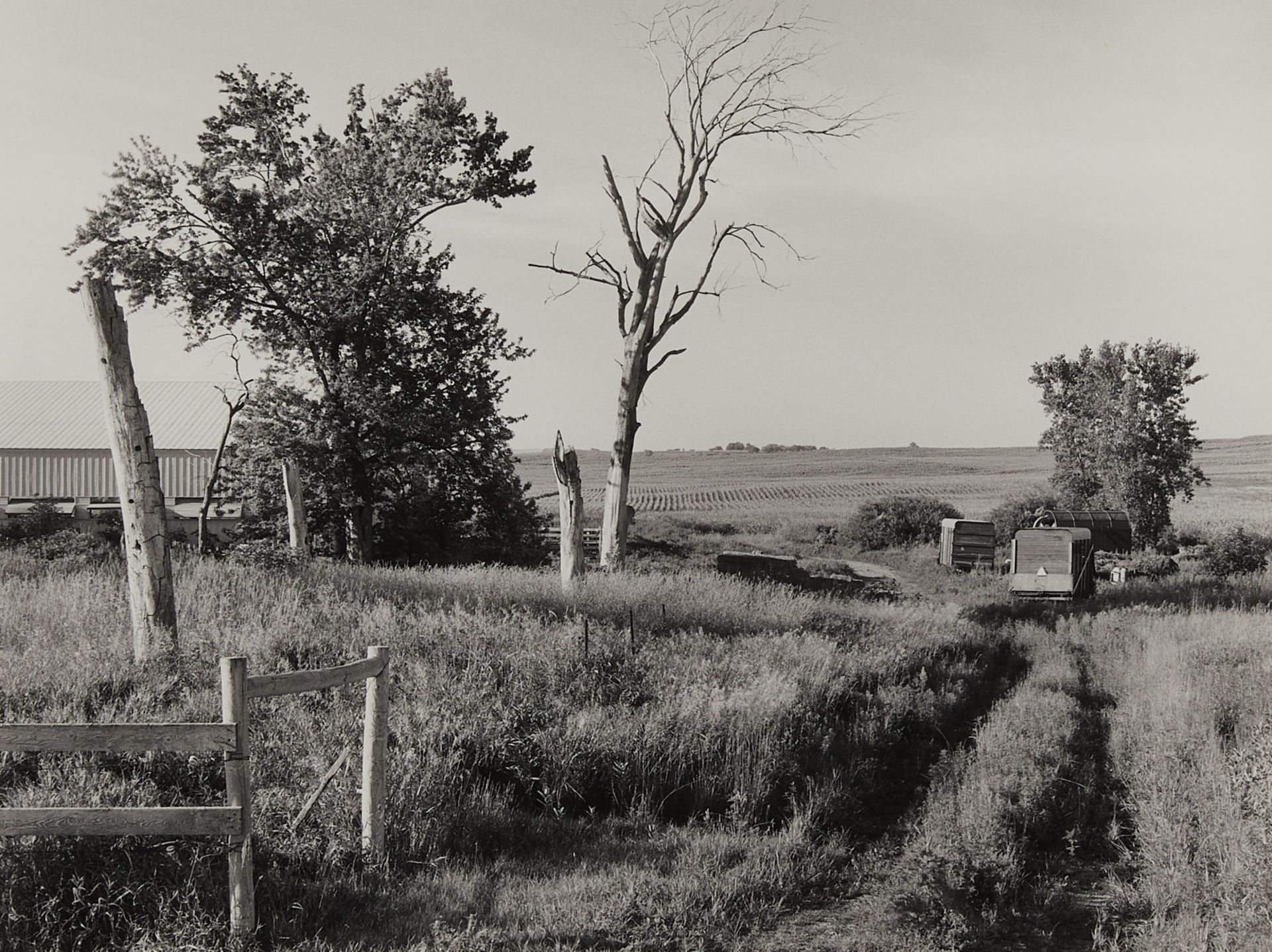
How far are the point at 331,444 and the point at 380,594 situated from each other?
997 centimetres

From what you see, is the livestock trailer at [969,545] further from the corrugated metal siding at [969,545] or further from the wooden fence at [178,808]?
the wooden fence at [178,808]

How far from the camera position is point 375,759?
614 cm

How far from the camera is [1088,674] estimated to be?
13023 mm

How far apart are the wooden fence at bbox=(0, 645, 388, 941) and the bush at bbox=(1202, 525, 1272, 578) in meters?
26.3

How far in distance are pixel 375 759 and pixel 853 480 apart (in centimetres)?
9010

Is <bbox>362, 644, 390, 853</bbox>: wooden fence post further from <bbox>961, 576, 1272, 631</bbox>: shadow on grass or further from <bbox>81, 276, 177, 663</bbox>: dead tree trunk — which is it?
<bbox>961, 576, 1272, 631</bbox>: shadow on grass

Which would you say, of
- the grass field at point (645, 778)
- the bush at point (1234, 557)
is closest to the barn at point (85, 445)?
the grass field at point (645, 778)

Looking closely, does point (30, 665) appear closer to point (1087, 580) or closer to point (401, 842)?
point (401, 842)

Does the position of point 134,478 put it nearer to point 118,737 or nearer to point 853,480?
point 118,737

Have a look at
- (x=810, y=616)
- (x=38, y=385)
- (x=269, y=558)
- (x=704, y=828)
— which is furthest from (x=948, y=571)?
(x=38, y=385)

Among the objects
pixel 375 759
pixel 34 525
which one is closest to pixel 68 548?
pixel 34 525

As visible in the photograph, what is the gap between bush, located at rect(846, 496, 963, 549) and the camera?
38156 millimetres

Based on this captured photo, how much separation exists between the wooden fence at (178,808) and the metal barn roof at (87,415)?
27.6m

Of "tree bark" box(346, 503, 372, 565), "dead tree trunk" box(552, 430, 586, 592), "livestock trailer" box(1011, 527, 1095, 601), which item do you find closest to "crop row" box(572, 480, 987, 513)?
"tree bark" box(346, 503, 372, 565)
